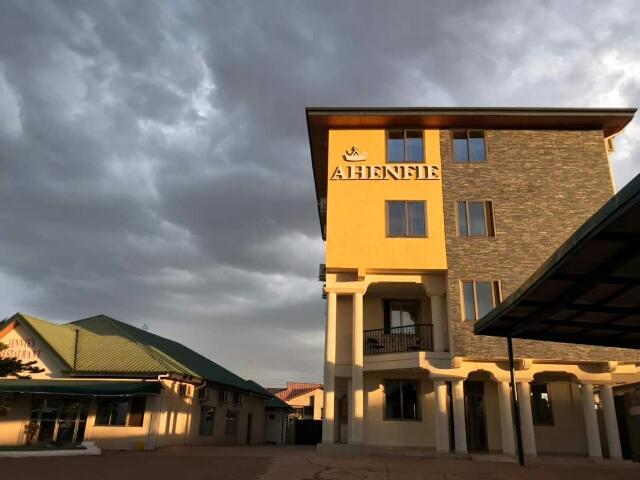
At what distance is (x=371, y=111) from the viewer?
72.9ft

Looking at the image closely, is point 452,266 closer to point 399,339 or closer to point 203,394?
point 399,339

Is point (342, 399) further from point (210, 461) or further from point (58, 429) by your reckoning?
point (58, 429)

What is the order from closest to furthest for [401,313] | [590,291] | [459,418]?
[590,291] → [459,418] → [401,313]

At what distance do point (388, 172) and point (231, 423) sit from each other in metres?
18.6

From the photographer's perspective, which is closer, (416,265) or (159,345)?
(416,265)

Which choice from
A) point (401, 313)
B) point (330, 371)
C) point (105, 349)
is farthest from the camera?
point (105, 349)

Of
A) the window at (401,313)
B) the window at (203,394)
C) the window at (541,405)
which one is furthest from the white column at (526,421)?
the window at (203,394)

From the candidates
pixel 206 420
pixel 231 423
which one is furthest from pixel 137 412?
pixel 231 423

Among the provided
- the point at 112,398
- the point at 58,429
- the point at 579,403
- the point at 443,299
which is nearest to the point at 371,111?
the point at 443,299

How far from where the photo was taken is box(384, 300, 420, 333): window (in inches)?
907

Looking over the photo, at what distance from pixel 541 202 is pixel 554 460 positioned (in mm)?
9404

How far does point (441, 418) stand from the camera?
1909 centimetres

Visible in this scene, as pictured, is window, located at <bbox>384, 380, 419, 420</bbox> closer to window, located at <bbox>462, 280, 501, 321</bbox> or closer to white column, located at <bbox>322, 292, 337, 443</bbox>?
white column, located at <bbox>322, 292, 337, 443</bbox>

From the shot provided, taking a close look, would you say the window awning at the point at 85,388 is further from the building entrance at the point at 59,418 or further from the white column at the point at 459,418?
the white column at the point at 459,418
